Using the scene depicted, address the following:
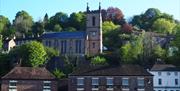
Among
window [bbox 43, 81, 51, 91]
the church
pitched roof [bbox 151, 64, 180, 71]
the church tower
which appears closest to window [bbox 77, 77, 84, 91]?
window [bbox 43, 81, 51, 91]

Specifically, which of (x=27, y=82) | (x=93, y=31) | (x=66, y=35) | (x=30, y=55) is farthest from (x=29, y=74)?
(x=66, y=35)

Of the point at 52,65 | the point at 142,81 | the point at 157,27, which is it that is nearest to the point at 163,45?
the point at 157,27

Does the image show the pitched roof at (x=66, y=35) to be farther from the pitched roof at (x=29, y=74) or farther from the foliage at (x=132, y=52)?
the pitched roof at (x=29, y=74)

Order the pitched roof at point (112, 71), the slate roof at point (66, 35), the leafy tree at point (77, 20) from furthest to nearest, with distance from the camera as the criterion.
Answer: the leafy tree at point (77, 20)
the slate roof at point (66, 35)
the pitched roof at point (112, 71)

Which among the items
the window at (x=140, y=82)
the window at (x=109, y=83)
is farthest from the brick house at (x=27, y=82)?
the window at (x=140, y=82)

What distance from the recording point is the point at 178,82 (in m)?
74.5

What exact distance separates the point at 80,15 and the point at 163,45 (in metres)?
38.0

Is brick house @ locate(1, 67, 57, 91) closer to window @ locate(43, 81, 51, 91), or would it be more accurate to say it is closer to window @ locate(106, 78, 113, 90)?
window @ locate(43, 81, 51, 91)

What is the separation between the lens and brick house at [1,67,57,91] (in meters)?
67.9

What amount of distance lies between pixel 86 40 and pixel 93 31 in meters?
2.56

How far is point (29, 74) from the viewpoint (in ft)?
228

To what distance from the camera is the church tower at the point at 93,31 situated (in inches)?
3925

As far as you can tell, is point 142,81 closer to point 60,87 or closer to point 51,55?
point 60,87

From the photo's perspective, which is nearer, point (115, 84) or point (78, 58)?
point (115, 84)
